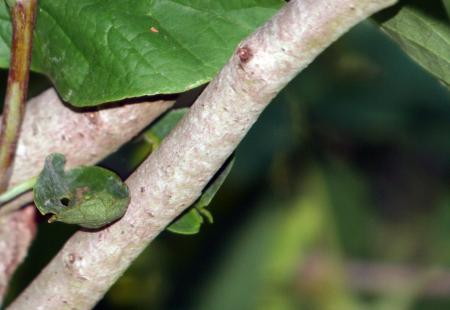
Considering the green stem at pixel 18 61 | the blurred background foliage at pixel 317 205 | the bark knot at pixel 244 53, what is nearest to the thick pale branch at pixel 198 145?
the bark knot at pixel 244 53

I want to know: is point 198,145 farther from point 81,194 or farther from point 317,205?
point 317,205

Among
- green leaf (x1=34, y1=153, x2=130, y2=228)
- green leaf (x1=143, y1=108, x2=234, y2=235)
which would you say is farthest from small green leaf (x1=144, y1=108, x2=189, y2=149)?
green leaf (x1=34, y1=153, x2=130, y2=228)

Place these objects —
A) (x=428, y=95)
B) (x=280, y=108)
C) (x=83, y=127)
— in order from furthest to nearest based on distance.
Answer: (x=428, y=95) < (x=280, y=108) < (x=83, y=127)

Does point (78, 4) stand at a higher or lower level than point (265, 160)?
higher

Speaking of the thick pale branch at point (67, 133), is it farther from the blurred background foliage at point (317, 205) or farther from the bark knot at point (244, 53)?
the blurred background foliage at point (317, 205)

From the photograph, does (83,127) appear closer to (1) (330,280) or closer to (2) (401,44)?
(2) (401,44)

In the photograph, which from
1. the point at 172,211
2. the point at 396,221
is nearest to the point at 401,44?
the point at 172,211
